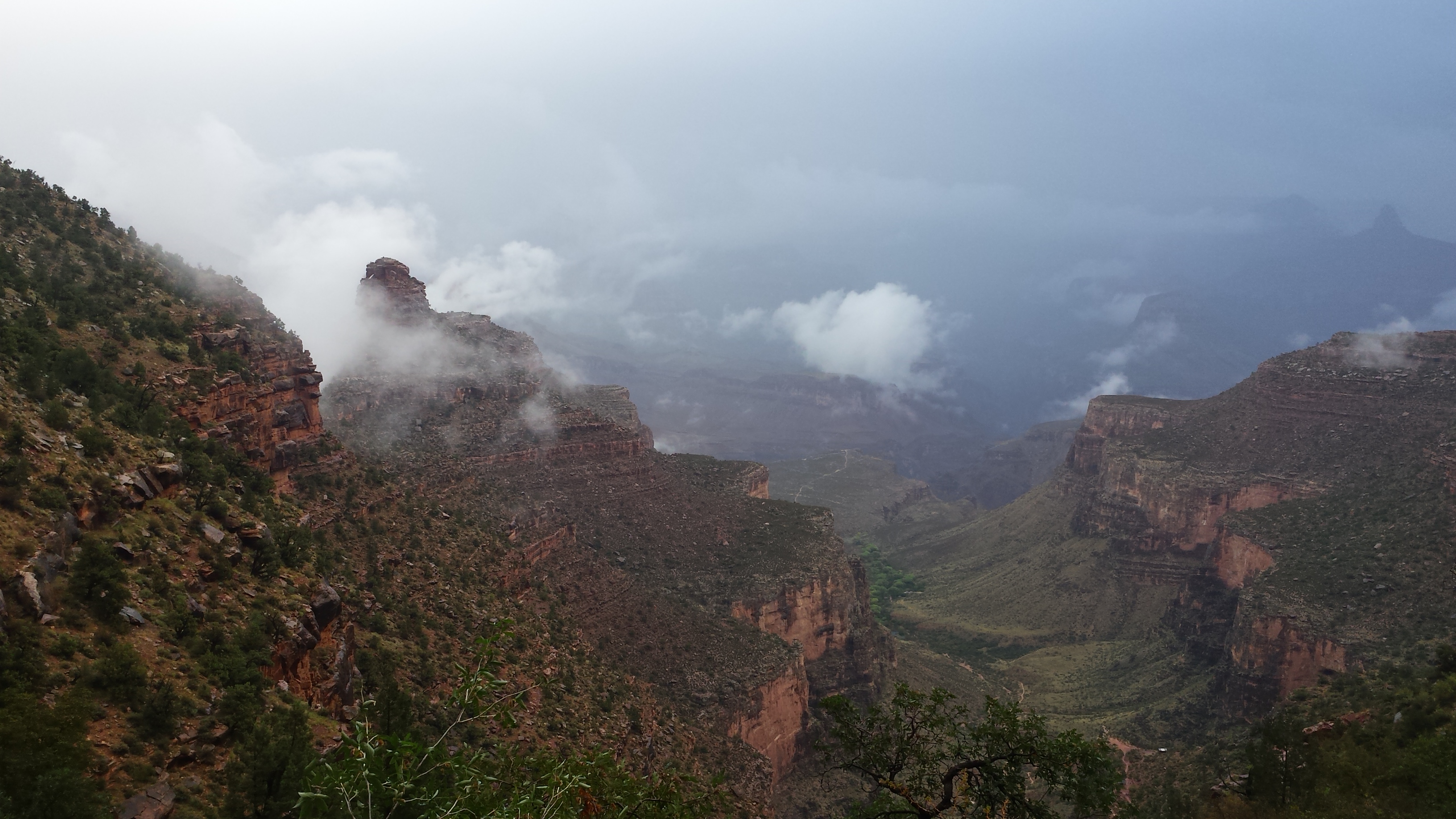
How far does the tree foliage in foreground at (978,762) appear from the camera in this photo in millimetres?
16766

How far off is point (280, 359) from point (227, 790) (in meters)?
20.7

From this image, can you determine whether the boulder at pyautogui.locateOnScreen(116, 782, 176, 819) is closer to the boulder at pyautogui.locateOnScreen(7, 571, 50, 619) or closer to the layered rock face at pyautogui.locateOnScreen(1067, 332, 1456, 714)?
the boulder at pyautogui.locateOnScreen(7, 571, 50, 619)

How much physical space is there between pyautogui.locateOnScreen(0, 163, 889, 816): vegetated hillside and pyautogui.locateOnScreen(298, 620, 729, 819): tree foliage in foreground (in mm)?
951

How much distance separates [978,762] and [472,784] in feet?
31.1

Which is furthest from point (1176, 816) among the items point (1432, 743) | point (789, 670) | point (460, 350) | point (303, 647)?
point (460, 350)

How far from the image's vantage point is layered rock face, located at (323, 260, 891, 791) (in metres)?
42.1

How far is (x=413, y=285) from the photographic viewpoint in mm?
54938

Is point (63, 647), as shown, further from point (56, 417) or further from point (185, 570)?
point (56, 417)

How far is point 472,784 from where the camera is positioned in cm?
1199

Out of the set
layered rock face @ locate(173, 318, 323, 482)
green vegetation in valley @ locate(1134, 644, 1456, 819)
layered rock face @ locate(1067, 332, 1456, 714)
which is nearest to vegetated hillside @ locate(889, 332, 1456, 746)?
layered rock face @ locate(1067, 332, 1456, 714)

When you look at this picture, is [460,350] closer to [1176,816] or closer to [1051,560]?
[1176,816]

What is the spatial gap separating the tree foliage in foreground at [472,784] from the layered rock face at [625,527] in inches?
910

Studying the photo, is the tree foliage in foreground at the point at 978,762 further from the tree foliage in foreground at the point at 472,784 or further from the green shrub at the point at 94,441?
→ the green shrub at the point at 94,441

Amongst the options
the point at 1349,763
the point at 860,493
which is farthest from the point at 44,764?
the point at 860,493
